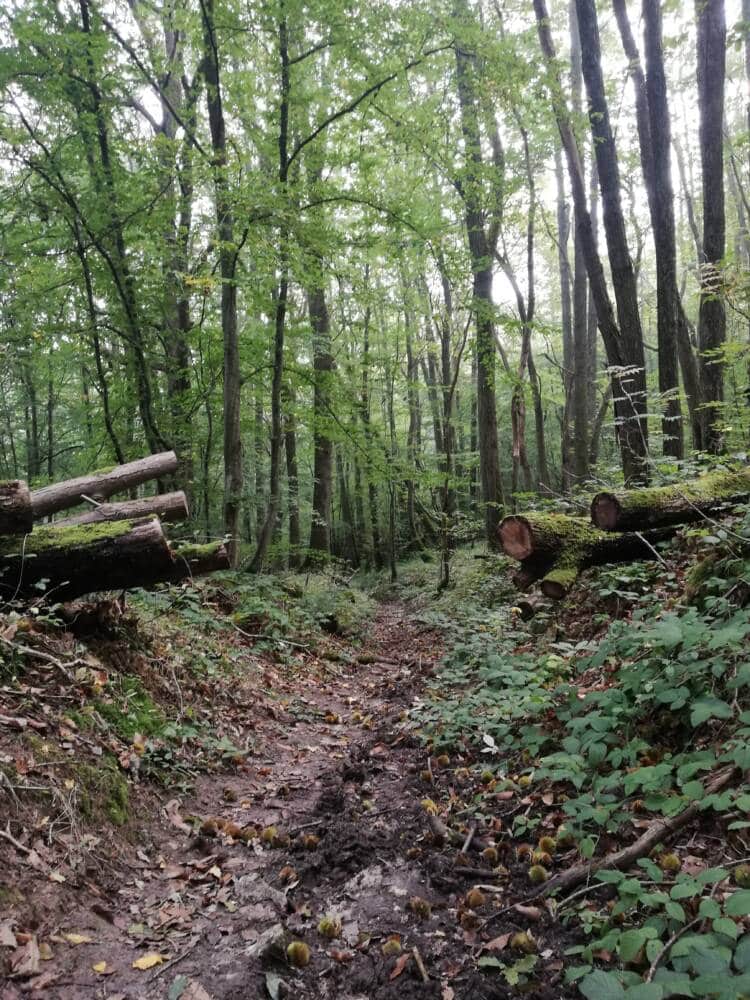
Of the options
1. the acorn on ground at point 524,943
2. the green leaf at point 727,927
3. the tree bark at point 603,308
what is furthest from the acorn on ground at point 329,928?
the tree bark at point 603,308

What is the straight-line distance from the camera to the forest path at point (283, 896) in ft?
8.14

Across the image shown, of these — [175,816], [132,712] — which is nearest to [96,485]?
[132,712]

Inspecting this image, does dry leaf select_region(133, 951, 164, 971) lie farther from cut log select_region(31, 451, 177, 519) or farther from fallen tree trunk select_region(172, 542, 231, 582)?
cut log select_region(31, 451, 177, 519)

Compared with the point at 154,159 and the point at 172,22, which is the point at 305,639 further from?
the point at 172,22

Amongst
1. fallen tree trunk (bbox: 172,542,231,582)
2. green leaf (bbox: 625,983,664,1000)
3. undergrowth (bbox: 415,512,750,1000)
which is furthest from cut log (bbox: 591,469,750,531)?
green leaf (bbox: 625,983,664,1000)

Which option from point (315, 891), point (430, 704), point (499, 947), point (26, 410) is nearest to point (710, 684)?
point (499, 947)

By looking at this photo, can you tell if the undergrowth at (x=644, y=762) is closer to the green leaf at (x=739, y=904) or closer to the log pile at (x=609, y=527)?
the green leaf at (x=739, y=904)

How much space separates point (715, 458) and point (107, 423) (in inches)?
349

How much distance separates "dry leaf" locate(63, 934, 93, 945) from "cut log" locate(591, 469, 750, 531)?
15.4ft

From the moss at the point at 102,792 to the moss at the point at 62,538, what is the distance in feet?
5.21

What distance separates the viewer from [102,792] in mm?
3535

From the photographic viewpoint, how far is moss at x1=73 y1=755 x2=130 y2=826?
11.1 feet

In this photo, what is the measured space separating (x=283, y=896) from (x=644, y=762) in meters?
2.04

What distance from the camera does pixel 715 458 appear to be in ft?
20.0
